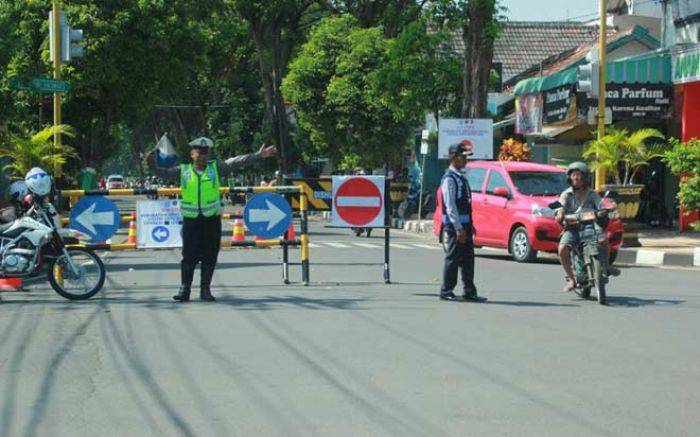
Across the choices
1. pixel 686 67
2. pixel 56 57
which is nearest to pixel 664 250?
pixel 686 67

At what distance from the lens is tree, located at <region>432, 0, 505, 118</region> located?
30.3 m

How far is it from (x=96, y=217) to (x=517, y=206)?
867cm


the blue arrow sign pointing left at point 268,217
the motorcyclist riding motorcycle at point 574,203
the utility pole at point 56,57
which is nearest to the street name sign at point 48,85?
the utility pole at point 56,57

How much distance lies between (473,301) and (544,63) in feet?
97.8

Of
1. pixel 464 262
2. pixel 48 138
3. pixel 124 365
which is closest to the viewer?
pixel 124 365

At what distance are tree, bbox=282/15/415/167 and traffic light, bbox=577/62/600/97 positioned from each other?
19.3 m

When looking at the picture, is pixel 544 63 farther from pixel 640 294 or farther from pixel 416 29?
pixel 640 294

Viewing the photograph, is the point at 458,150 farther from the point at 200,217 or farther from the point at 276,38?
the point at 276,38

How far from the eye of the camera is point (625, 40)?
113 feet

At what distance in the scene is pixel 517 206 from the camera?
20969 millimetres

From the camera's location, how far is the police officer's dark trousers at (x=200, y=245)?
13.1m

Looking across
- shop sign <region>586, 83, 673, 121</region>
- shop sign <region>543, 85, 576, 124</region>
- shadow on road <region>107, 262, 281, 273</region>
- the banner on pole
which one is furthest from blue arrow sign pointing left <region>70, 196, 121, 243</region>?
shop sign <region>543, 85, 576, 124</region>

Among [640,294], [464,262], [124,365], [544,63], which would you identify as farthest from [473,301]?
[544,63]

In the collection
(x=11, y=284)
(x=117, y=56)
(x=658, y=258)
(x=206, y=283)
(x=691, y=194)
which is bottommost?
(x=658, y=258)
